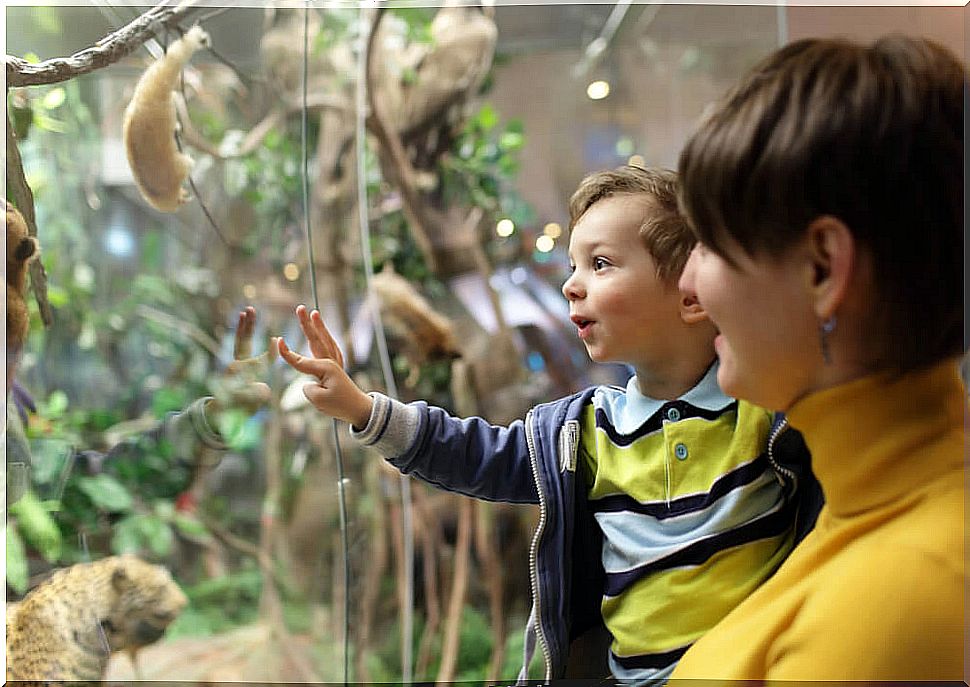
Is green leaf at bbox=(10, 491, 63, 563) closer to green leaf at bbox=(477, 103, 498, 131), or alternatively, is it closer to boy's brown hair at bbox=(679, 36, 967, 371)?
boy's brown hair at bbox=(679, 36, 967, 371)

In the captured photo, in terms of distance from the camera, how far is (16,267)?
91 cm

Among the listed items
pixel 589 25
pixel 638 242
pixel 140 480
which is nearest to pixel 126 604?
pixel 140 480

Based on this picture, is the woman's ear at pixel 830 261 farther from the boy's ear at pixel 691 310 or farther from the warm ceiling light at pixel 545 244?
the warm ceiling light at pixel 545 244

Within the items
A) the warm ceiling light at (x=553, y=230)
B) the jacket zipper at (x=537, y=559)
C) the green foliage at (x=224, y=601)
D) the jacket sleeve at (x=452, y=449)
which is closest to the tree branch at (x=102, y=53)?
the jacket sleeve at (x=452, y=449)

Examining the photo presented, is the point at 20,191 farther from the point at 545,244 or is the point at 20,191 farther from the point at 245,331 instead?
the point at 545,244

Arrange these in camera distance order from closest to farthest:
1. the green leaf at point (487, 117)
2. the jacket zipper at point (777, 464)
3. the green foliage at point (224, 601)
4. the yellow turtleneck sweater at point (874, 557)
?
the yellow turtleneck sweater at point (874, 557)
the jacket zipper at point (777, 464)
the green foliage at point (224, 601)
the green leaf at point (487, 117)

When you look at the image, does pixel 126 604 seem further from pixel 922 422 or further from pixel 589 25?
pixel 589 25

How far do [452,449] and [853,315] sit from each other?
388mm

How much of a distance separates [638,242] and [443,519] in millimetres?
1069

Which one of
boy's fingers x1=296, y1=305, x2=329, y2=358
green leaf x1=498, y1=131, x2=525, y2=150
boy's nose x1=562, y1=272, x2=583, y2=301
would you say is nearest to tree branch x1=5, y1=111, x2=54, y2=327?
boy's fingers x1=296, y1=305, x2=329, y2=358

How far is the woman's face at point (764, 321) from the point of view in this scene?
55cm

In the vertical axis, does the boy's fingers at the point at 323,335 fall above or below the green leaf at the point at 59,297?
below

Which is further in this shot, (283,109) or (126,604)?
(283,109)

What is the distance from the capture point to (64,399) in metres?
1.71
